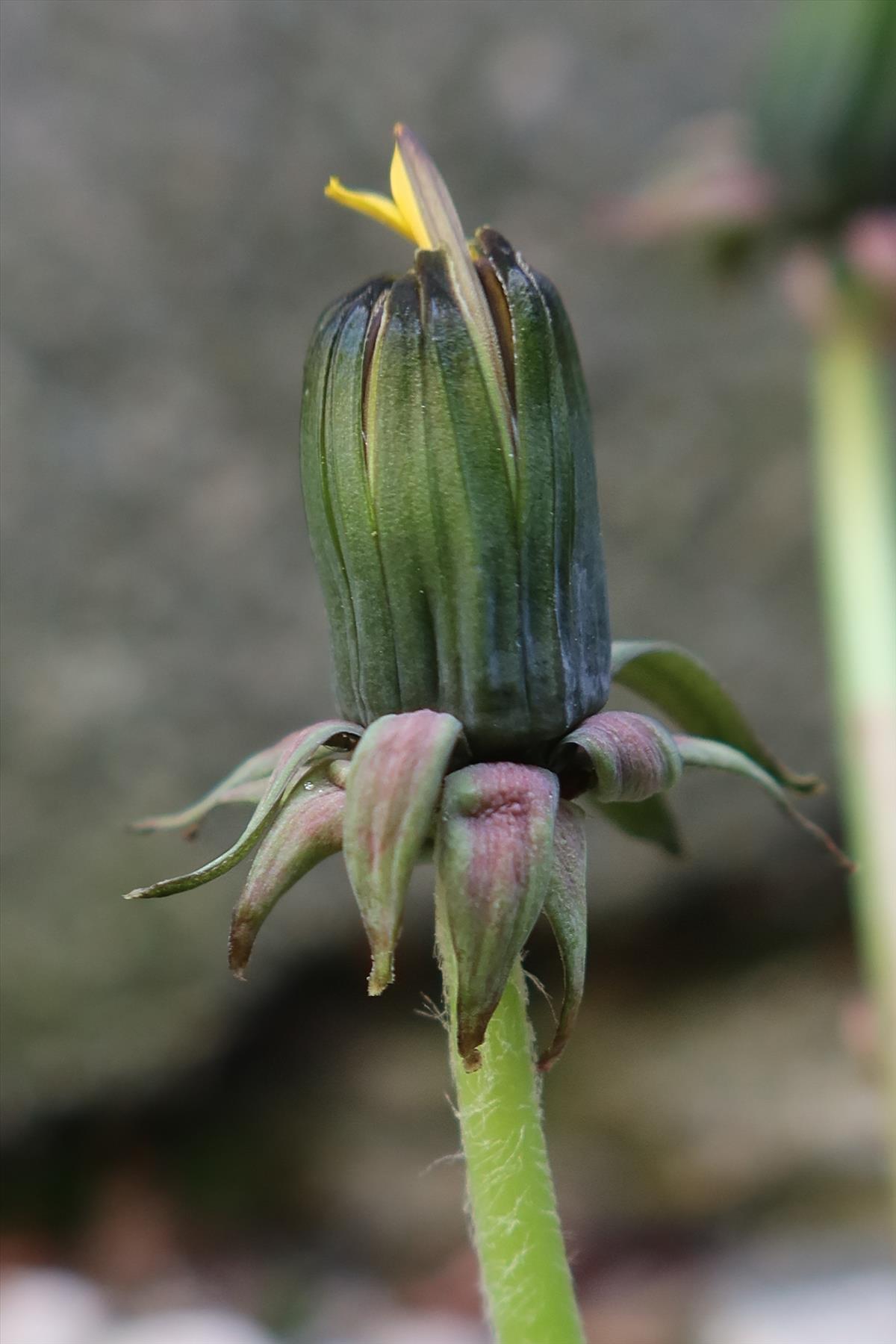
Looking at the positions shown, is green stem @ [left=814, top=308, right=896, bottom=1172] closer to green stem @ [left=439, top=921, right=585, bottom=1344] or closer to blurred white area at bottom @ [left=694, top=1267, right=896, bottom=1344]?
green stem @ [left=439, top=921, right=585, bottom=1344]

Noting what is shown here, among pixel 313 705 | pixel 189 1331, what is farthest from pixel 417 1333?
pixel 313 705

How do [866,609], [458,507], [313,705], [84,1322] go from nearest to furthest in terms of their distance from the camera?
[458,507] → [866,609] → [313,705] → [84,1322]

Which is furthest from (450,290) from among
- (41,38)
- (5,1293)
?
(5,1293)

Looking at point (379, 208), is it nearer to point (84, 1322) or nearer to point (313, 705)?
point (313, 705)

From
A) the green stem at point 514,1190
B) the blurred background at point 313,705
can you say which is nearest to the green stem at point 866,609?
the blurred background at point 313,705

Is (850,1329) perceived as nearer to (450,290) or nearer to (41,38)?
(450,290)

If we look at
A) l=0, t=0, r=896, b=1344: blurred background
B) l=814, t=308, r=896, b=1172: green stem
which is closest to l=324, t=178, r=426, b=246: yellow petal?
l=814, t=308, r=896, b=1172: green stem

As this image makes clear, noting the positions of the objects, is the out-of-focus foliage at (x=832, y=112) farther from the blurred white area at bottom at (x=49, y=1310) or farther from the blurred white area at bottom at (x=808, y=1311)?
the blurred white area at bottom at (x=49, y=1310)

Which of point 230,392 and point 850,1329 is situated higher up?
point 230,392
